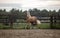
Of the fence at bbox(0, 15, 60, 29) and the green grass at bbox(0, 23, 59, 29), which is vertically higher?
the fence at bbox(0, 15, 60, 29)

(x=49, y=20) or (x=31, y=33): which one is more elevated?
(x=49, y=20)

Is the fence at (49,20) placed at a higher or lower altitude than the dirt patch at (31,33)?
higher

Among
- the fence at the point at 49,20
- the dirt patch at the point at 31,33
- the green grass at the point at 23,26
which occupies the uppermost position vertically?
the fence at the point at 49,20

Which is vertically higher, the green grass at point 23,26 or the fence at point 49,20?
the fence at point 49,20

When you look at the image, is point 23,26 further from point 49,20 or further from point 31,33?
point 49,20

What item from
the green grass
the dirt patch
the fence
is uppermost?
the fence

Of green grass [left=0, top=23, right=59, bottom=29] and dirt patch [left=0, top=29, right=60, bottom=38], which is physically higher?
green grass [left=0, top=23, right=59, bottom=29]

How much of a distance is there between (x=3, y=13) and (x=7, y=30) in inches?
9.0

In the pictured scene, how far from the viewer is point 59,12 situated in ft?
7.78

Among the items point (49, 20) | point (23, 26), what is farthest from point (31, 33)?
point (49, 20)

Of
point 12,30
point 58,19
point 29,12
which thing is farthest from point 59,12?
point 12,30

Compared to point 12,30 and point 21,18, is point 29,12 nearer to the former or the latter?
point 21,18

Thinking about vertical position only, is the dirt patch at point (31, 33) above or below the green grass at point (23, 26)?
below

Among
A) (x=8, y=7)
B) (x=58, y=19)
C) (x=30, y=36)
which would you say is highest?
(x=8, y=7)
